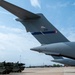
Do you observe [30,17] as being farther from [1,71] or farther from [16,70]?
[16,70]

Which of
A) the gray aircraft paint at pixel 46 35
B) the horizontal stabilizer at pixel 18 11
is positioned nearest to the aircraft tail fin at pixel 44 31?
the gray aircraft paint at pixel 46 35

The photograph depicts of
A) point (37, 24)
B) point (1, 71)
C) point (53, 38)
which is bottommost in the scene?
point (1, 71)

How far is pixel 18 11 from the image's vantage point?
10.9m

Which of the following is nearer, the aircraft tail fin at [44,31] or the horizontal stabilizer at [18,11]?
the horizontal stabilizer at [18,11]

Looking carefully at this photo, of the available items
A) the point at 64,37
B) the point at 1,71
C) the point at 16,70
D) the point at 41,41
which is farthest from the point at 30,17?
the point at 16,70

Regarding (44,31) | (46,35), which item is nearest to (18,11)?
(44,31)

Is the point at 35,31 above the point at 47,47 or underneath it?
above

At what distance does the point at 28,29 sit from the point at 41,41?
44.0 inches

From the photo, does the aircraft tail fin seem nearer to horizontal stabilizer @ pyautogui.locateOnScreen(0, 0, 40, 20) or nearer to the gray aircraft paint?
Result: the gray aircraft paint

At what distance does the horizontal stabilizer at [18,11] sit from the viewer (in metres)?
A: 10.3

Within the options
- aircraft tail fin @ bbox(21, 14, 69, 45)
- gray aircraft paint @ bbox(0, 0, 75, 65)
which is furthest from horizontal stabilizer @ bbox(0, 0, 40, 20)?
aircraft tail fin @ bbox(21, 14, 69, 45)

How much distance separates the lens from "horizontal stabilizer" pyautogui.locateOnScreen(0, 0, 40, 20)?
33.7 feet

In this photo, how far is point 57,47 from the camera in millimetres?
11609

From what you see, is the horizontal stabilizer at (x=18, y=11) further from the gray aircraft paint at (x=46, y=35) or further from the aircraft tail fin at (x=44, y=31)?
the aircraft tail fin at (x=44, y=31)
